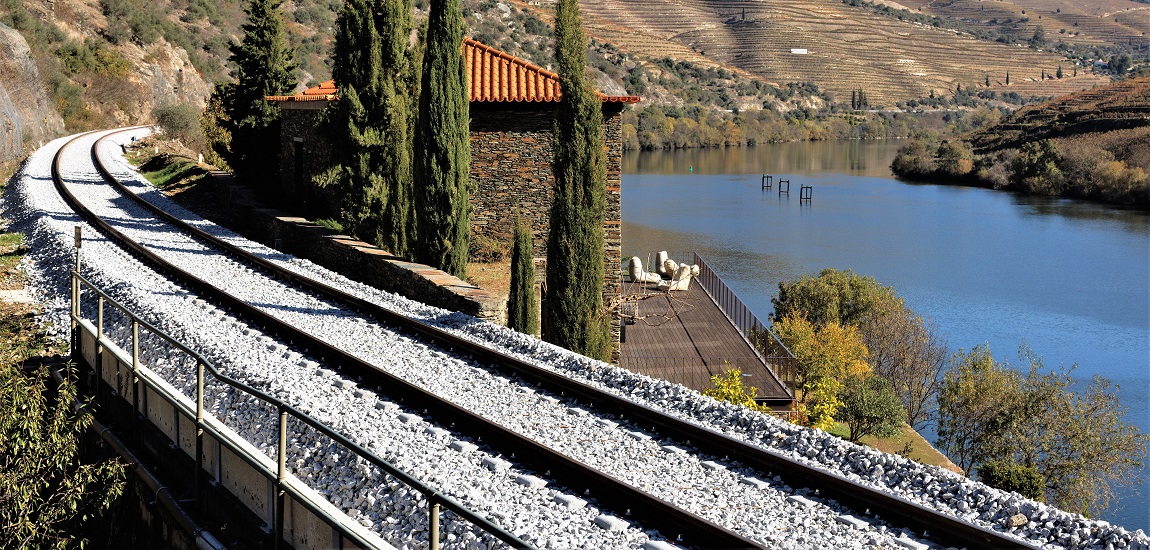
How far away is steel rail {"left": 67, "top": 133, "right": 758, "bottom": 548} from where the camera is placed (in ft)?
18.7

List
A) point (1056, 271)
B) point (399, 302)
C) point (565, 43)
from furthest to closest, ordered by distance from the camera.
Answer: point (1056, 271)
point (565, 43)
point (399, 302)

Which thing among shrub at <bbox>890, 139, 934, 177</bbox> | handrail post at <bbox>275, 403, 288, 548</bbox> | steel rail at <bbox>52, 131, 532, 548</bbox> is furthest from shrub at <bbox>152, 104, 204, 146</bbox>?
shrub at <bbox>890, 139, 934, 177</bbox>

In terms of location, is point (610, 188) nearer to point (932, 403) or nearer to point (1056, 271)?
point (932, 403)

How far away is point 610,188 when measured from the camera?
1794 cm

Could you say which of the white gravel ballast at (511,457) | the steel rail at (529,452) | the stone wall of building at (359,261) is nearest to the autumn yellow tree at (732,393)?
the stone wall of building at (359,261)

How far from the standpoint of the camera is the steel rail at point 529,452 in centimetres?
571

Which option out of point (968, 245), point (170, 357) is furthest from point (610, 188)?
point (968, 245)

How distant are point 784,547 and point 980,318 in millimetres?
27907

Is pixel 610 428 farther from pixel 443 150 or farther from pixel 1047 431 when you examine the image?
pixel 1047 431

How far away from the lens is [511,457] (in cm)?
706

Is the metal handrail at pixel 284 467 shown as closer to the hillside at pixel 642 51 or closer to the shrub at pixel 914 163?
the hillside at pixel 642 51

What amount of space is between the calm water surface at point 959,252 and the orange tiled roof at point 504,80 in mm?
13470

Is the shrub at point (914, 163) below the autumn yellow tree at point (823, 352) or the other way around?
the other way around

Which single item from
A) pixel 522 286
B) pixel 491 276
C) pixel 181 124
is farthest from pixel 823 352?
pixel 181 124
